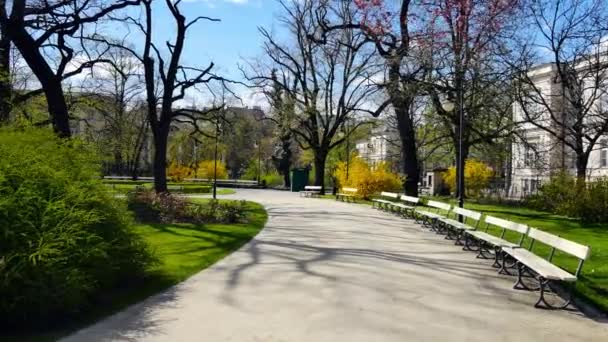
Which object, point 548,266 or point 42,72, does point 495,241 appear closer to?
point 548,266

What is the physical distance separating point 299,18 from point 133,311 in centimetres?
3702

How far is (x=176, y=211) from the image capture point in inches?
726

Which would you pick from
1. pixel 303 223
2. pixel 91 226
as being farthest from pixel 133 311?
pixel 303 223

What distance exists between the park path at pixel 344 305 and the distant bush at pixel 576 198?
9787 millimetres

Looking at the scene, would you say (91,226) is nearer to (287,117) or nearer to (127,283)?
(127,283)

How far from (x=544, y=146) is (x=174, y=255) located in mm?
30783

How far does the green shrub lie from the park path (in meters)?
0.55

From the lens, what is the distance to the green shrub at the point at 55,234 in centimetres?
577

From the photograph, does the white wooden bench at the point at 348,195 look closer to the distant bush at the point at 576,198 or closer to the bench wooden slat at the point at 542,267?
the distant bush at the point at 576,198

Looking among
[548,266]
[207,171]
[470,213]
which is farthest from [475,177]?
[548,266]

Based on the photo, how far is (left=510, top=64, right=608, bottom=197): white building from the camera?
28303 mm

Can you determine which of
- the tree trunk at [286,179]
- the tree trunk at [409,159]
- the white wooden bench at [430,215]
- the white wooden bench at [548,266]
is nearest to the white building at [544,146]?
the tree trunk at [409,159]

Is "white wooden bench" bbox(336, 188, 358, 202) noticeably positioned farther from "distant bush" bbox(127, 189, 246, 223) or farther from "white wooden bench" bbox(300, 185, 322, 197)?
"distant bush" bbox(127, 189, 246, 223)

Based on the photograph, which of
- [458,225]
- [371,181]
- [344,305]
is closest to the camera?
[344,305]
